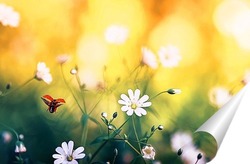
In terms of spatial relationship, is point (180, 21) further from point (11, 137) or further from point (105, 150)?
point (11, 137)

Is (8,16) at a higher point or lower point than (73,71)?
higher

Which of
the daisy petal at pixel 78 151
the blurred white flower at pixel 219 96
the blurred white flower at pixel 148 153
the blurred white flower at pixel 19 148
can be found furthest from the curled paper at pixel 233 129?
the blurred white flower at pixel 19 148

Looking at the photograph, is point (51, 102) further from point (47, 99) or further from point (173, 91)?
point (173, 91)

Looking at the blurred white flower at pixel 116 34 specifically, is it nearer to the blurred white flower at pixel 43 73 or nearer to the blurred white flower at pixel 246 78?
the blurred white flower at pixel 43 73

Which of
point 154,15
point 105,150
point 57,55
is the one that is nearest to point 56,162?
point 105,150

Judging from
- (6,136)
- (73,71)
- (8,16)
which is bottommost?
(6,136)

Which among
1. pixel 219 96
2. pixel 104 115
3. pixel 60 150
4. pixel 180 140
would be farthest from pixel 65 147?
pixel 219 96

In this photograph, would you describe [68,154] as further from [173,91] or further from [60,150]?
[173,91]
